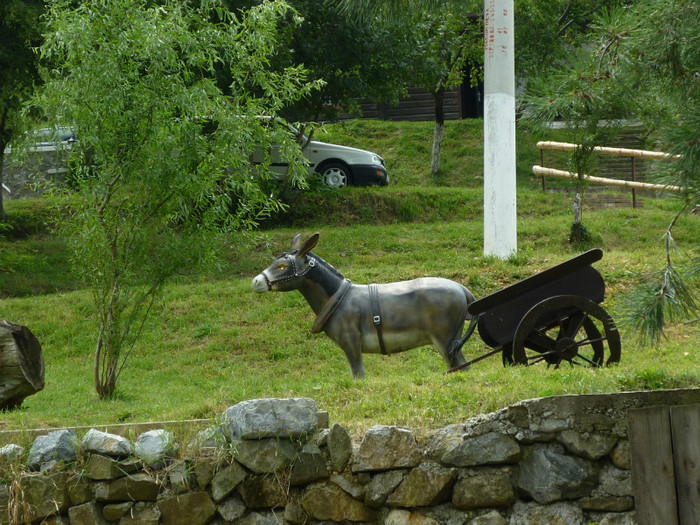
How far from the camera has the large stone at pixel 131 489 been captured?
7.20 m

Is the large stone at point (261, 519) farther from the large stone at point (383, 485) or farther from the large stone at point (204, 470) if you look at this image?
the large stone at point (383, 485)

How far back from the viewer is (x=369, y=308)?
9320 mm

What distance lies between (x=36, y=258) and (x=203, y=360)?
298 inches

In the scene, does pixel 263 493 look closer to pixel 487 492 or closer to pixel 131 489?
pixel 131 489

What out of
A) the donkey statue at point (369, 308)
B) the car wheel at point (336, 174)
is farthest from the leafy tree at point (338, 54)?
the donkey statue at point (369, 308)

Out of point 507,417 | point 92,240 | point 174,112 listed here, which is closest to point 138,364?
point 92,240

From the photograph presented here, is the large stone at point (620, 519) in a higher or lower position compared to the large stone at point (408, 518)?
higher

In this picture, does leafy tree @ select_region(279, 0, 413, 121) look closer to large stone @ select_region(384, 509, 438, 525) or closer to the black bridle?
the black bridle

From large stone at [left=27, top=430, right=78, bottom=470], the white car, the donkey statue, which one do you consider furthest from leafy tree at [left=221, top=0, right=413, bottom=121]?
large stone at [left=27, top=430, right=78, bottom=470]

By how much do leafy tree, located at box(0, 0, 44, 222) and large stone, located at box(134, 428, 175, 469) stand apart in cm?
1209

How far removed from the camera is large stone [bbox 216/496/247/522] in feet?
23.4

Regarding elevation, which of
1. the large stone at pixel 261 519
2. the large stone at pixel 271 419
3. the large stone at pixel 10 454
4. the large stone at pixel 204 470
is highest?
the large stone at pixel 271 419

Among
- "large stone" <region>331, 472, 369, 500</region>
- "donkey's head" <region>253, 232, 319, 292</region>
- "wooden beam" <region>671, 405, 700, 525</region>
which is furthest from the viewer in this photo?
"donkey's head" <region>253, 232, 319, 292</region>

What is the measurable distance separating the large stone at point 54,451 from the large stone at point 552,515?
135 inches
